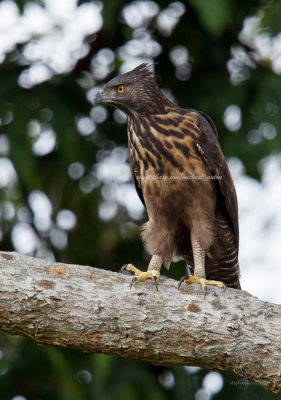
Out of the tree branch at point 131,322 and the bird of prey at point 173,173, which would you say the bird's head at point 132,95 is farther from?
the tree branch at point 131,322

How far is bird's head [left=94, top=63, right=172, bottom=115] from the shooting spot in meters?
5.86

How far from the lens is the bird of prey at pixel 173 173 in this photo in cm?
562

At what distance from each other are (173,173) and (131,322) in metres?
1.47

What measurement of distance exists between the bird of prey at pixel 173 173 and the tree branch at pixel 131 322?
884 mm

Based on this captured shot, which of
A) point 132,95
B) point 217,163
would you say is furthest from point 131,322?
point 132,95

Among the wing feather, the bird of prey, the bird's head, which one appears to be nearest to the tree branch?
the bird of prey

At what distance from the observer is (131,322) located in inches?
179

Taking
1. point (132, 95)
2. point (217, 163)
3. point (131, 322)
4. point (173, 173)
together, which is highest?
point (132, 95)

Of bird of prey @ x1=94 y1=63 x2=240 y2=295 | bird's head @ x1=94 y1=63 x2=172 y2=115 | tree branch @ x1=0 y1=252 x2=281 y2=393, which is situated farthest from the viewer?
bird's head @ x1=94 y1=63 x2=172 y2=115

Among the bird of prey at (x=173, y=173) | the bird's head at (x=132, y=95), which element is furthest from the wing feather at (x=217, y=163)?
the bird's head at (x=132, y=95)

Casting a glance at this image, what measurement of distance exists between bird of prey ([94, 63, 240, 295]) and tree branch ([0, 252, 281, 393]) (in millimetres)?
884

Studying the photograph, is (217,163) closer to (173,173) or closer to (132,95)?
(173,173)

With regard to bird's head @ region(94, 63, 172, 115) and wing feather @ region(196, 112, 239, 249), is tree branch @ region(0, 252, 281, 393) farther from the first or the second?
bird's head @ region(94, 63, 172, 115)

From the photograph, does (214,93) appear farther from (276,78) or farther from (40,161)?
(40,161)
